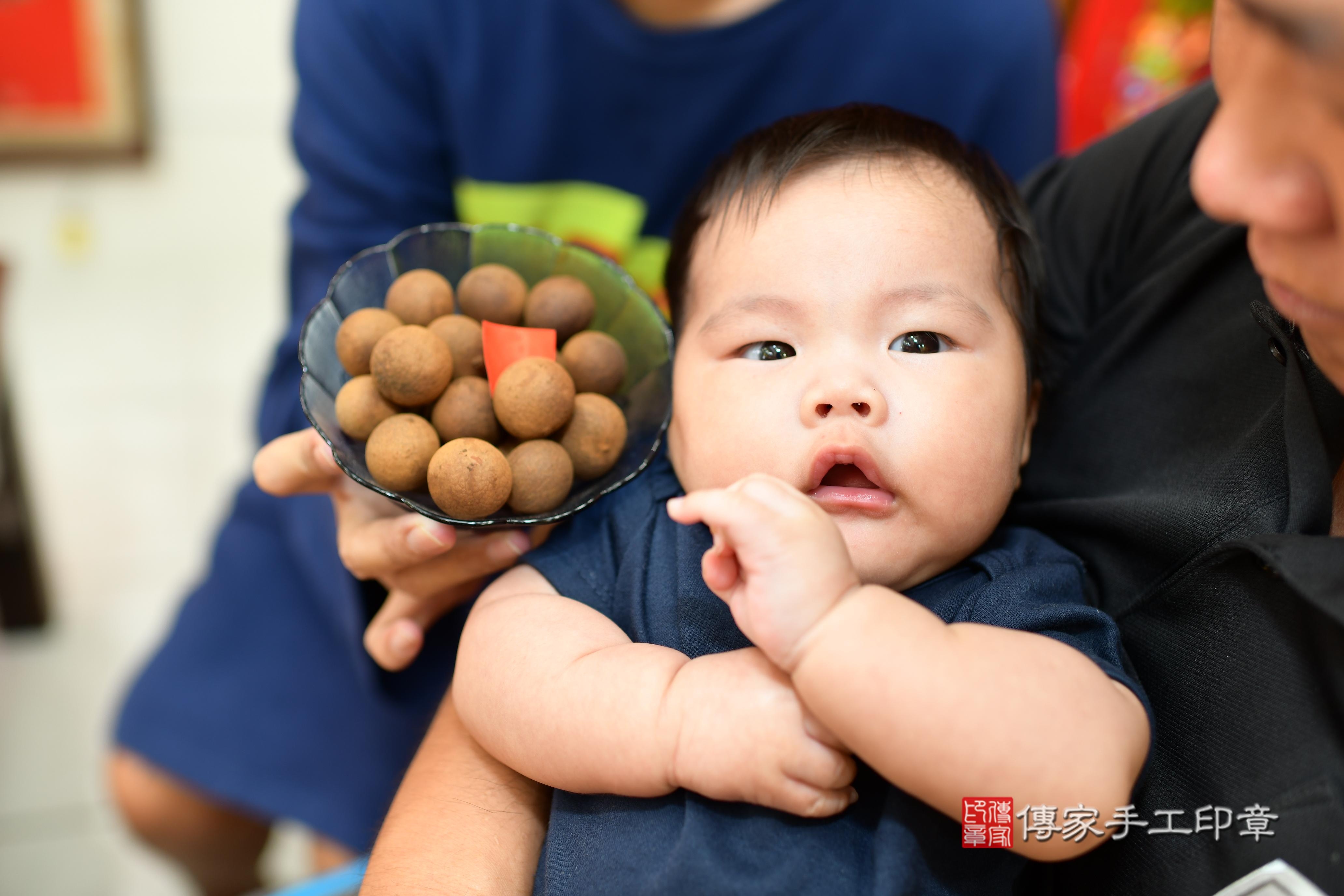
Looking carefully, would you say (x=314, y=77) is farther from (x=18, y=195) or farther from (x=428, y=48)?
(x=18, y=195)

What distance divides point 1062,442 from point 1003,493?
5.6 inches

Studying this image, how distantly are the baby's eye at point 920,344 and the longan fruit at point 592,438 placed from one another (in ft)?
0.83

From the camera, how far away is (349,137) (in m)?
1.28

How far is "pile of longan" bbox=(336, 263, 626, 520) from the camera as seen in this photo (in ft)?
2.60

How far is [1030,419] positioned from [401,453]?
1.91 ft

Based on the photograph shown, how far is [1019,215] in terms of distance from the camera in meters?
0.93

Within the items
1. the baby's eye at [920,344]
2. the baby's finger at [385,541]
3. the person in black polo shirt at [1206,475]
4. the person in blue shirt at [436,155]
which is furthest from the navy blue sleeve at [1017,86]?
the baby's finger at [385,541]

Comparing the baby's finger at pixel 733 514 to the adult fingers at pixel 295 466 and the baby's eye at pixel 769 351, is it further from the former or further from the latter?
the adult fingers at pixel 295 466

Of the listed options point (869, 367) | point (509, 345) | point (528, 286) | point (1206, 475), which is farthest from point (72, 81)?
point (1206, 475)

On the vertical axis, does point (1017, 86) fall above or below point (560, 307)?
above

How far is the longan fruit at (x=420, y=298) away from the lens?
903mm

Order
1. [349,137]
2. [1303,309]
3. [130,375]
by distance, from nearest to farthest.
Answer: [1303,309]
[349,137]
[130,375]

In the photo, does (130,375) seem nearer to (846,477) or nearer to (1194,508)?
(846,477)

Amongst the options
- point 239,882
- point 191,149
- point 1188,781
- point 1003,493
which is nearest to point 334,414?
point 1003,493
